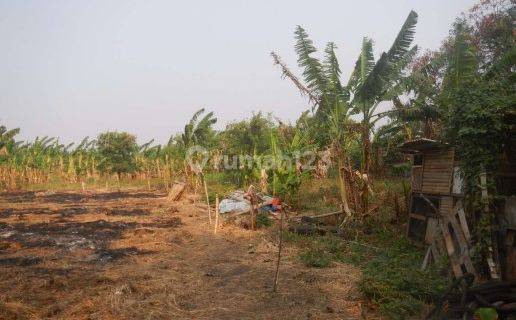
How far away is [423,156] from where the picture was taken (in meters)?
8.18

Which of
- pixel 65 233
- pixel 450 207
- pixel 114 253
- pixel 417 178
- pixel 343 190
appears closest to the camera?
pixel 450 207

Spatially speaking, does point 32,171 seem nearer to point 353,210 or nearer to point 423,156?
point 353,210

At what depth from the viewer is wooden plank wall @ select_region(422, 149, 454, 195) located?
23.7 ft

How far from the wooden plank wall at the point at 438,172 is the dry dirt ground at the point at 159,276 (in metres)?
2.52

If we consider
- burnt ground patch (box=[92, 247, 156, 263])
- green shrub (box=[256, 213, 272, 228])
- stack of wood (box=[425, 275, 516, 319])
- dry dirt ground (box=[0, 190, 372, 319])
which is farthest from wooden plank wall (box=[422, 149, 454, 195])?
burnt ground patch (box=[92, 247, 156, 263])

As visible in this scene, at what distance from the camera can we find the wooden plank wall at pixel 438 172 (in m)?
7.21

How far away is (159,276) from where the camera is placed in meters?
6.55

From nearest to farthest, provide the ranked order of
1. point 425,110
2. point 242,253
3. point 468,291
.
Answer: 1. point 468,291
2. point 242,253
3. point 425,110

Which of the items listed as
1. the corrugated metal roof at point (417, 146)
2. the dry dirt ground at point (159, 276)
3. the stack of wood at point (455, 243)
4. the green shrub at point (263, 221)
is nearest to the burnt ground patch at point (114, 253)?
the dry dirt ground at point (159, 276)

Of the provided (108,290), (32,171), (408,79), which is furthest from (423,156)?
(32,171)

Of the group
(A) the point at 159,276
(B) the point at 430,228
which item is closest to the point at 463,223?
(B) the point at 430,228

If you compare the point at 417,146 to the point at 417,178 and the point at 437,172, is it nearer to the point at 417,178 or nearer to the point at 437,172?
the point at 437,172

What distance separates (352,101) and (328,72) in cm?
103

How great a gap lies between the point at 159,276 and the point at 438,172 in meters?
5.65
